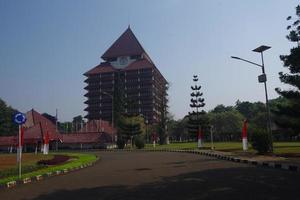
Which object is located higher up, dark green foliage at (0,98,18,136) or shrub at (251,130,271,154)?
dark green foliage at (0,98,18,136)

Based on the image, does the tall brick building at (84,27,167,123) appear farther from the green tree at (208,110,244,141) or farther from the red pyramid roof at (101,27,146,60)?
the green tree at (208,110,244,141)

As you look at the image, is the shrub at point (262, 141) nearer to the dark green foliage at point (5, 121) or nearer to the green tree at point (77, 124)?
the dark green foliage at point (5, 121)

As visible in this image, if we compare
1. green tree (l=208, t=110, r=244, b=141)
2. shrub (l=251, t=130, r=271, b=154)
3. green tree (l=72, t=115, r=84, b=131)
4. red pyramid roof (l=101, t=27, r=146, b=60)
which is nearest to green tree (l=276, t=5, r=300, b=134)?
shrub (l=251, t=130, r=271, b=154)

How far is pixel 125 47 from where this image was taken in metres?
135

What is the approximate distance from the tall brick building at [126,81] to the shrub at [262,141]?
93.7 meters

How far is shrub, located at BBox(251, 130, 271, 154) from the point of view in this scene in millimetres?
24656

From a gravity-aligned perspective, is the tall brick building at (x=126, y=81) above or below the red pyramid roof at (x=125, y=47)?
below

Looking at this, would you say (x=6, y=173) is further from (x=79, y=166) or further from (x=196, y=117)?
(x=196, y=117)

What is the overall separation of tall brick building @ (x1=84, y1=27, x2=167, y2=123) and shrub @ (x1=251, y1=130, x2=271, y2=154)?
93679 millimetres

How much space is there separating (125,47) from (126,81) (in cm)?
1477

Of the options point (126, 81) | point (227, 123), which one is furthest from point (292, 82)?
point (126, 81)

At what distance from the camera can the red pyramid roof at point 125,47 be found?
133000 millimetres

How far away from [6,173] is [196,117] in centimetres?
5637

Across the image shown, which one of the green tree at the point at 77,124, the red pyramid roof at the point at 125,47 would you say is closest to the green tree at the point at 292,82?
the green tree at the point at 77,124
